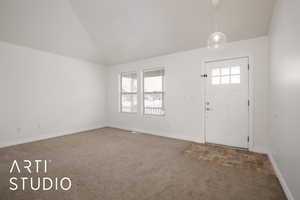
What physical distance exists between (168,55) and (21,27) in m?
3.75

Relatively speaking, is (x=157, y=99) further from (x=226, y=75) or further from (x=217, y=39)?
(x=217, y=39)

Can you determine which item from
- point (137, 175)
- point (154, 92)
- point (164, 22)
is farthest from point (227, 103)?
point (137, 175)

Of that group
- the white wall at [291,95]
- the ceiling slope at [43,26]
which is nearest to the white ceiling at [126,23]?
the ceiling slope at [43,26]

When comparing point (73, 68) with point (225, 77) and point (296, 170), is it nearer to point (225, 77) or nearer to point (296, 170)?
point (225, 77)

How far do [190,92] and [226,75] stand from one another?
0.97 metres

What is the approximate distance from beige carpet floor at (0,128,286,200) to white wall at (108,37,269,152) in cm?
93

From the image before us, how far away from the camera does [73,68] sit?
4.79 metres

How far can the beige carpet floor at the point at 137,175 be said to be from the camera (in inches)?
67.3

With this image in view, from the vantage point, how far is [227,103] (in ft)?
11.1

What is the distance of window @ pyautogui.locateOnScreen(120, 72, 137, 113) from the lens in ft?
17.4

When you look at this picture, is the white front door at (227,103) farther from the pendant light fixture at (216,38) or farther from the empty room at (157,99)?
the pendant light fixture at (216,38)

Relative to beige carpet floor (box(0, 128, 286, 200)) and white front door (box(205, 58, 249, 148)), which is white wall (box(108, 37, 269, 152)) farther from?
beige carpet floor (box(0, 128, 286, 200))

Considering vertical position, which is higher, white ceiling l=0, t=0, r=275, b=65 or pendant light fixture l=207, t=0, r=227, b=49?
white ceiling l=0, t=0, r=275, b=65

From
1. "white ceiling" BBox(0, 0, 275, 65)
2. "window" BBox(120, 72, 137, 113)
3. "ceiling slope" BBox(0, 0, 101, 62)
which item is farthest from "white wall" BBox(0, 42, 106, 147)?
"window" BBox(120, 72, 137, 113)
